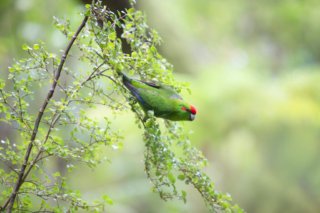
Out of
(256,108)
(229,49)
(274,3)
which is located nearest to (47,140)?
(256,108)

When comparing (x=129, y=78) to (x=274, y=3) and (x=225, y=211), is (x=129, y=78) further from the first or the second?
(x=274, y=3)

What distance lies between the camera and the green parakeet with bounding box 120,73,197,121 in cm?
137

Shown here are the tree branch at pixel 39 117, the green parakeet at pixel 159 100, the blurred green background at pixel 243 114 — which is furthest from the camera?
the blurred green background at pixel 243 114

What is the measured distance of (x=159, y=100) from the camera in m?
1.43

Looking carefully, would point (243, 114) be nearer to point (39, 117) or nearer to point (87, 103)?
point (87, 103)

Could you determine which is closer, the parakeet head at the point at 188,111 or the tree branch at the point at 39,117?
the tree branch at the point at 39,117

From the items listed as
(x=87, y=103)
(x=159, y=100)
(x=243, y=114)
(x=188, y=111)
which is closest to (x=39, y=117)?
(x=87, y=103)

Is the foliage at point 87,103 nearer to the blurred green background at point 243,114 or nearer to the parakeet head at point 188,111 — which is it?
the parakeet head at point 188,111

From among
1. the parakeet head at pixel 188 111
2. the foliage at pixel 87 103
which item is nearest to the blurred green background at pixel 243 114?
the parakeet head at pixel 188 111

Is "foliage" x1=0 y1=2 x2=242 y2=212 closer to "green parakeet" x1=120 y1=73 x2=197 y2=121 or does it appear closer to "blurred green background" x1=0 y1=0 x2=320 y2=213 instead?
"green parakeet" x1=120 y1=73 x2=197 y2=121

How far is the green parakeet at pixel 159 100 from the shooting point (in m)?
1.37

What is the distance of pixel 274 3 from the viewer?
4668 millimetres

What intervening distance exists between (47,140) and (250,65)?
15.0 ft

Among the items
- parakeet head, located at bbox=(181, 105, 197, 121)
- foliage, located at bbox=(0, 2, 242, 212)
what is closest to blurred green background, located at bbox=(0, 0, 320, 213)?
parakeet head, located at bbox=(181, 105, 197, 121)
